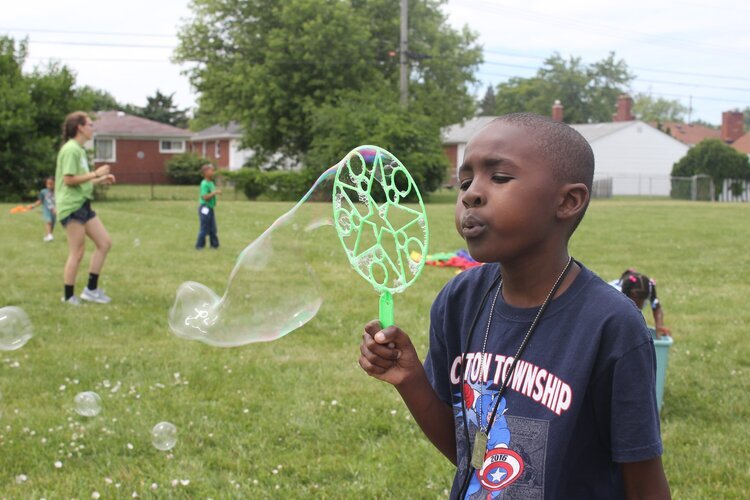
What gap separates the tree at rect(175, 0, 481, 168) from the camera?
35.4m

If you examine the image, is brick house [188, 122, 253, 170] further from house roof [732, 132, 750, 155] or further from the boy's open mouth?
the boy's open mouth

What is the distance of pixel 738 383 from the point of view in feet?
17.1

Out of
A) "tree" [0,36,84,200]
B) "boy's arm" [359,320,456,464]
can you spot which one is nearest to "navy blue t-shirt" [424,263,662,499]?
"boy's arm" [359,320,456,464]

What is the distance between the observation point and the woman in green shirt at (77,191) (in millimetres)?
7328

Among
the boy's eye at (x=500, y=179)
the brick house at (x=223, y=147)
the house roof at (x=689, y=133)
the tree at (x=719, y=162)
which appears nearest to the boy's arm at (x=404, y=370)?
the boy's eye at (x=500, y=179)

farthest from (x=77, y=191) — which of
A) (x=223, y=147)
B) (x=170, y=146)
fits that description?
(x=223, y=147)

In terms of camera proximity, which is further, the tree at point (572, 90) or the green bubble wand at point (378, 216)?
the tree at point (572, 90)

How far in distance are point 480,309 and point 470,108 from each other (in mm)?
40961

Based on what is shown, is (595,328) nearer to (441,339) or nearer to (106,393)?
(441,339)

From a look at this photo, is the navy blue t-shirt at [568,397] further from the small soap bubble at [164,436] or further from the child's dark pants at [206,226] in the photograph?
the child's dark pants at [206,226]

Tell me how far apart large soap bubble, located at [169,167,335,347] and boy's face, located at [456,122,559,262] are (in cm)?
108

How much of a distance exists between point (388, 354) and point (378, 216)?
15.8 inches

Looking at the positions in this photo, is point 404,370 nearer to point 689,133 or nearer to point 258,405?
point 258,405

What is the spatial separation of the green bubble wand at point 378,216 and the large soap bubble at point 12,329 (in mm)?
2844
